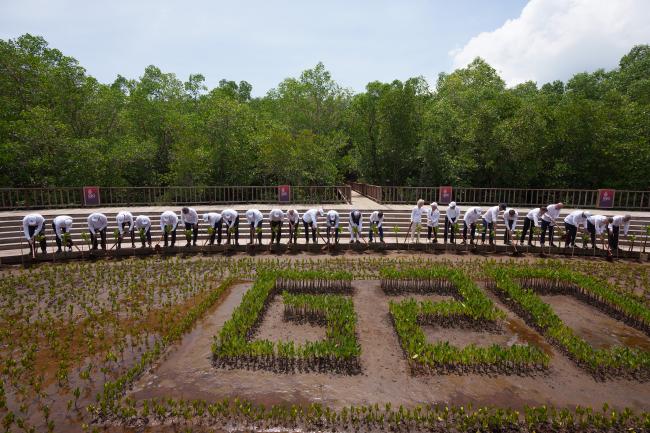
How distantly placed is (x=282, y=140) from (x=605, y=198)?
64.6 feet

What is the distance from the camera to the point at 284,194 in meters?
21.4

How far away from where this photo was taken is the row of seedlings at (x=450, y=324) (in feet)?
20.9

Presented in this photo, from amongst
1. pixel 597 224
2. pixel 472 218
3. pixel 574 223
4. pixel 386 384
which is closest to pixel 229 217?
pixel 386 384

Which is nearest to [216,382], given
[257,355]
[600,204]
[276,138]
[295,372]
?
[257,355]

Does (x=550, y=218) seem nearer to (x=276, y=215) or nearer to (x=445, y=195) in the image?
(x=445, y=195)

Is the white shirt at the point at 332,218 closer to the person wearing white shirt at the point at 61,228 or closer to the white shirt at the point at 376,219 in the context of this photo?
the white shirt at the point at 376,219

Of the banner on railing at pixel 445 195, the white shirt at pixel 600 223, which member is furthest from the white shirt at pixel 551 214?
the banner on railing at pixel 445 195

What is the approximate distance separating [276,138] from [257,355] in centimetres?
1852

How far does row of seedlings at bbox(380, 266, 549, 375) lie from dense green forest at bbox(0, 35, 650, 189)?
1509 centimetres

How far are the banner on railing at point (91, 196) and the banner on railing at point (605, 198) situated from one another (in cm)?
2848

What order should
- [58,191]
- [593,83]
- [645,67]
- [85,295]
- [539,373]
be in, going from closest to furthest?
[539,373] < [85,295] < [58,191] < [645,67] < [593,83]

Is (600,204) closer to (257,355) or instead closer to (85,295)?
(257,355)

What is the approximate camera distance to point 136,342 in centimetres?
712

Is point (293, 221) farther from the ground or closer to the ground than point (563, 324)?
farther from the ground
